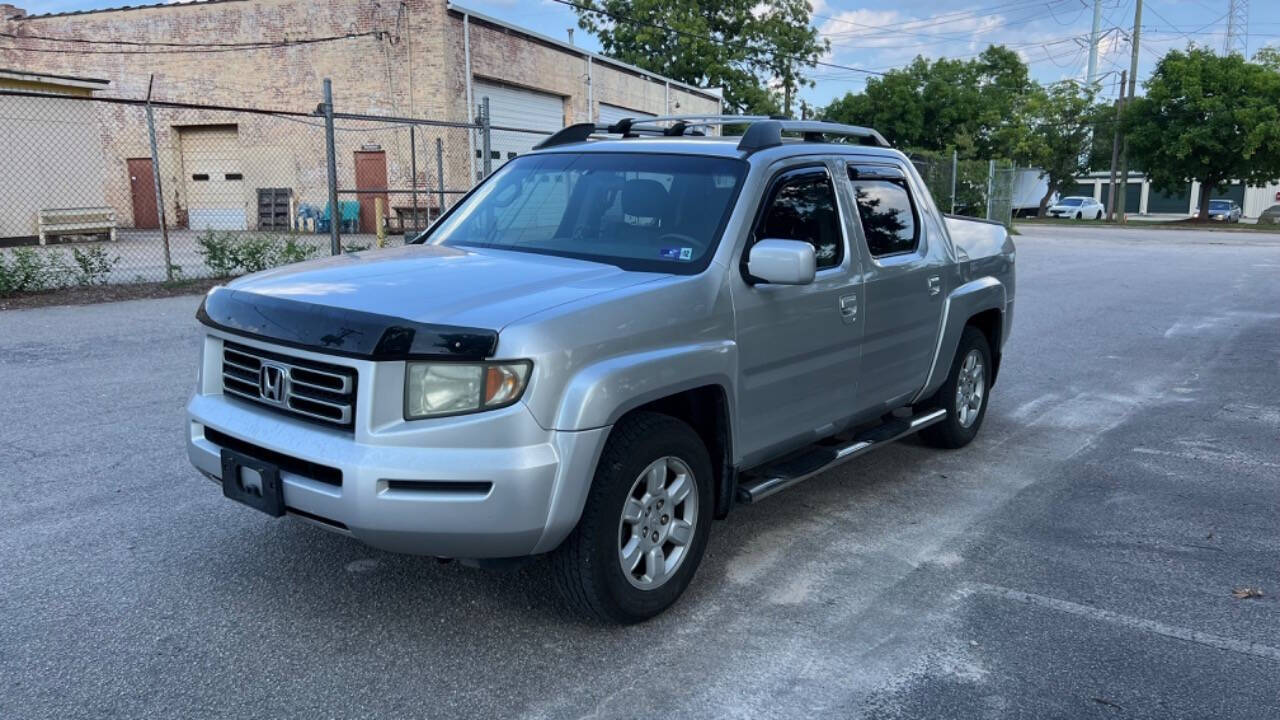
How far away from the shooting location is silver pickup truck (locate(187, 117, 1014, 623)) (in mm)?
3117

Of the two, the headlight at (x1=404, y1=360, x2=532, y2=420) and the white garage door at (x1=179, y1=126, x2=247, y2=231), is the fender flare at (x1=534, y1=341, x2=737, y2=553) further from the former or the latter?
the white garage door at (x1=179, y1=126, x2=247, y2=231)

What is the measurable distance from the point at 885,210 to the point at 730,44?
44472 millimetres

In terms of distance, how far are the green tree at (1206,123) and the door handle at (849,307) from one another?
144ft

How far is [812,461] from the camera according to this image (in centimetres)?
457

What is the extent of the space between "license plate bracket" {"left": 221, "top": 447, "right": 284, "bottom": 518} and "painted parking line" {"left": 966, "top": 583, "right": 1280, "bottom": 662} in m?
2.81

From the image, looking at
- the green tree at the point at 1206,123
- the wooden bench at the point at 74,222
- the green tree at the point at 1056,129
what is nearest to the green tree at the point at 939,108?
the green tree at the point at 1056,129

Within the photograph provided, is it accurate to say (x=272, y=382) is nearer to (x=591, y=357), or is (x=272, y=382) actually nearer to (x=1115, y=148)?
(x=591, y=357)

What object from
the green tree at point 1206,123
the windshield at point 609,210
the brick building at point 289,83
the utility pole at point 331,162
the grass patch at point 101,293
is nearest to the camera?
the windshield at point 609,210

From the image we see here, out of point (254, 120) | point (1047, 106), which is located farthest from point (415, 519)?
point (1047, 106)

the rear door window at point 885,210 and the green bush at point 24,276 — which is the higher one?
the rear door window at point 885,210

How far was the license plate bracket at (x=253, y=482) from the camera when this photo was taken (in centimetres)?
333

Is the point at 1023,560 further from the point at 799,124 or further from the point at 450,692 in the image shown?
the point at 450,692

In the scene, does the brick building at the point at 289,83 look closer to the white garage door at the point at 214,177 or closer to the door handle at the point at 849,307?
the white garage door at the point at 214,177

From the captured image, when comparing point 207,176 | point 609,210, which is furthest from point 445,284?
point 207,176
